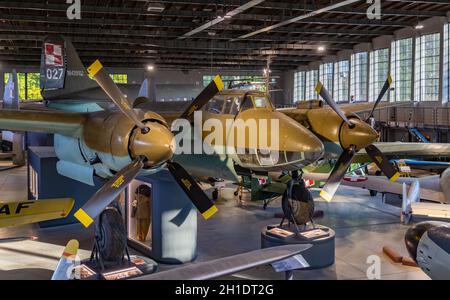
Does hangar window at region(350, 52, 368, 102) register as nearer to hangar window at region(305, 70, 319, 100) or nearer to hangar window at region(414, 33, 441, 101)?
hangar window at region(414, 33, 441, 101)

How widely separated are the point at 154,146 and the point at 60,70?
1095cm

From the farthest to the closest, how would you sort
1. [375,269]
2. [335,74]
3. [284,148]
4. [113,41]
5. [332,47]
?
[335,74] → [332,47] → [113,41] → [375,269] → [284,148]

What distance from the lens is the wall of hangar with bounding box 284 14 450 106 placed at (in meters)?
26.9

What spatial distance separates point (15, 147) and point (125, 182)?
26.8 meters

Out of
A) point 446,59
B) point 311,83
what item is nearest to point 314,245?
point 446,59

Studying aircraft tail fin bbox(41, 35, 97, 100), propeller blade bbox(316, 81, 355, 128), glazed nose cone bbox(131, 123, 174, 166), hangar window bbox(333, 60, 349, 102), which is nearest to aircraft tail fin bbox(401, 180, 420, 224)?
propeller blade bbox(316, 81, 355, 128)

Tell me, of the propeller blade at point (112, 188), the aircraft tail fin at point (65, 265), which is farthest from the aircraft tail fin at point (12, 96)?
the aircraft tail fin at point (65, 265)

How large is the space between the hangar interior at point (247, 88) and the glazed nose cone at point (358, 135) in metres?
0.35

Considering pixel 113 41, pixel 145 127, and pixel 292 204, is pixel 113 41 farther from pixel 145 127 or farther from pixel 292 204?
pixel 145 127

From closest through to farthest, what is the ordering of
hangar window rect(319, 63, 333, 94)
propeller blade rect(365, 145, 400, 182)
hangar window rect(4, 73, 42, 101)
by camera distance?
1. propeller blade rect(365, 145, 400, 182)
2. hangar window rect(319, 63, 333, 94)
3. hangar window rect(4, 73, 42, 101)

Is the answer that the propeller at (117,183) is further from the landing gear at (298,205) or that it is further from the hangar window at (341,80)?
the hangar window at (341,80)

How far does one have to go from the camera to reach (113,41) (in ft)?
90.7

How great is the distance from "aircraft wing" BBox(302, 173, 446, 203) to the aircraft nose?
632cm
